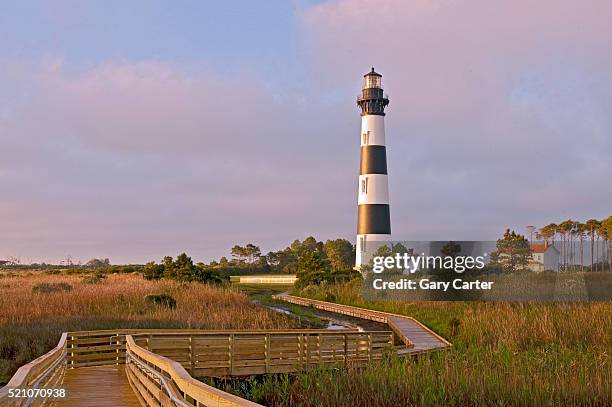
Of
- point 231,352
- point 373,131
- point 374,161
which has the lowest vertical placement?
point 231,352

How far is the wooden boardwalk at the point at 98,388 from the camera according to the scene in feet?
30.5

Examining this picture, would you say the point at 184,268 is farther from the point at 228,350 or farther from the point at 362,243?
the point at 228,350

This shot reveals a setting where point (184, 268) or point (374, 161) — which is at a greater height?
point (374, 161)

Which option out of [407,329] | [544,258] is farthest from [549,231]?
[407,329]

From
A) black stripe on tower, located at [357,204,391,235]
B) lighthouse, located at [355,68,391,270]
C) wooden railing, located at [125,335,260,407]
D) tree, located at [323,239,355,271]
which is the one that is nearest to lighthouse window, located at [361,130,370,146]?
lighthouse, located at [355,68,391,270]

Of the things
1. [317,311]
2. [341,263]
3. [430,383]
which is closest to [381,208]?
[317,311]

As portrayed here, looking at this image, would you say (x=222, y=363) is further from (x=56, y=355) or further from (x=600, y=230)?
(x=600, y=230)

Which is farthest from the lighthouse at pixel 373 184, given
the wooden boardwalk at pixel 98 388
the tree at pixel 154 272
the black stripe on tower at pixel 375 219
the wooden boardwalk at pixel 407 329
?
the wooden boardwalk at pixel 98 388

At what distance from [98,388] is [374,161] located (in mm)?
30364

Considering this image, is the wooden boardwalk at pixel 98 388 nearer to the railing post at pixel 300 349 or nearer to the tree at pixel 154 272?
the railing post at pixel 300 349

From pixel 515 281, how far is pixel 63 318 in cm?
1790

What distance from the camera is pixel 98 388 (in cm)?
1081

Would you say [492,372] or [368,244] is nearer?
[492,372]

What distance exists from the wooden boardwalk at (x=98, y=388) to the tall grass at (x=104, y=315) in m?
2.29
